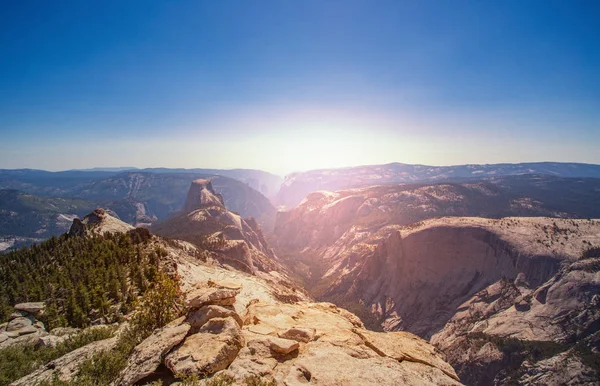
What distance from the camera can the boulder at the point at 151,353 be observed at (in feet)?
46.1

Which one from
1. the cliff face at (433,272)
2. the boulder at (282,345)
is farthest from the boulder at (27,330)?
the cliff face at (433,272)

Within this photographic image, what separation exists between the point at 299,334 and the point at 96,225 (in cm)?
8829

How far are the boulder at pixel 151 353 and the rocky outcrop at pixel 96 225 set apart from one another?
245 ft

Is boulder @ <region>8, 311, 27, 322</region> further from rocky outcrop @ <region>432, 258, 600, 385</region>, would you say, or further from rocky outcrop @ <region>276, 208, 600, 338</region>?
rocky outcrop @ <region>276, 208, 600, 338</region>

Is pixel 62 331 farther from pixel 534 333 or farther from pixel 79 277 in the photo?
pixel 534 333

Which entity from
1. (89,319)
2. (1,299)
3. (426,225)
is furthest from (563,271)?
(1,299)

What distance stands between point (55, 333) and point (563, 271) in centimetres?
14365

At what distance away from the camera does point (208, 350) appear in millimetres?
14172

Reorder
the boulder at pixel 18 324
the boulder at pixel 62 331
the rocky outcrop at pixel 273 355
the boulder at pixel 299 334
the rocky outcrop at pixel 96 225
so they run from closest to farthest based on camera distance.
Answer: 1. the rocky outcrop at pixel 273 355
2. the boulder at pixel 299 334
3. the boulder at pixel 62 331
4. the boulder at pixel 18 324
5. the rocky outcrop at pixel 96 225

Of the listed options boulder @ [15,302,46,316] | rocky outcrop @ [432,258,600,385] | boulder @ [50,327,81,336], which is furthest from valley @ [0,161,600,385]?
boulder @ [15,302,46,316]

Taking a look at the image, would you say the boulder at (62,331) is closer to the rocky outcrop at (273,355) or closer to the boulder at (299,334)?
the rocky outcrop at (273,355)

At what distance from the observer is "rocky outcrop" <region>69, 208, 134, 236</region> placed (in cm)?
7656

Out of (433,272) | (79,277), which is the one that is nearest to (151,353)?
(79,277)

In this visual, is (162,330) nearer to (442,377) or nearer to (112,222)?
(442,377)
